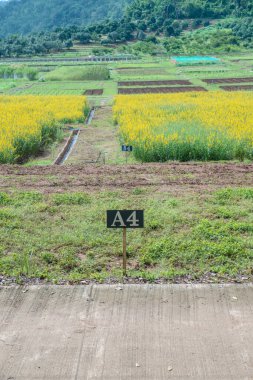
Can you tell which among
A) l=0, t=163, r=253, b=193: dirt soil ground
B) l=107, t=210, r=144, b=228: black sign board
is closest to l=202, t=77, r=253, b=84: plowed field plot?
l=0, t=163, r=253, b=193: dirt soil ground

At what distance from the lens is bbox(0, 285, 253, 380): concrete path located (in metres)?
5.54

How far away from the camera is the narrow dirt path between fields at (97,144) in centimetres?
1852

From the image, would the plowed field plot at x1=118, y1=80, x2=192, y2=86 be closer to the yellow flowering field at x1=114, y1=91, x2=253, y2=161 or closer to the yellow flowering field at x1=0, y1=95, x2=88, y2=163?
the yellow flowering field at x1=0, y1=95, x2=88, y2=163

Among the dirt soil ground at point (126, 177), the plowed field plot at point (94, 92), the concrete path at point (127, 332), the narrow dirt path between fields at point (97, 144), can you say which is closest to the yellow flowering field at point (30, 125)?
the narrow dirt path between fields at point (97, 144)

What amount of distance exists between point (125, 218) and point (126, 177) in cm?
592

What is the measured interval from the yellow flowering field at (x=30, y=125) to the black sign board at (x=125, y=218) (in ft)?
34.3

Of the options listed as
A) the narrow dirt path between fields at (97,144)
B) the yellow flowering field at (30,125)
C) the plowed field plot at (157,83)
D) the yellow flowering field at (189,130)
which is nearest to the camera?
the yellow flowering field at (189,130)

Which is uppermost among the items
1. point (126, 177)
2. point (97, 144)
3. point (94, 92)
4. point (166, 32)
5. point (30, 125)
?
point (126, 177)

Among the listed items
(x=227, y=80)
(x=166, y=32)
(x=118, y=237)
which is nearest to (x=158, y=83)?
(x=227, y=80)

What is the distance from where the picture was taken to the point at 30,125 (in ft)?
71.6

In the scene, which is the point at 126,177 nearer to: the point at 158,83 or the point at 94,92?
the point at 94,92

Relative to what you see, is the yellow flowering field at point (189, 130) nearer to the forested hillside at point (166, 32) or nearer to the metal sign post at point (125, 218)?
the metal sign post at point (125, 218)

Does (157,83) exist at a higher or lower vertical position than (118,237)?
lower

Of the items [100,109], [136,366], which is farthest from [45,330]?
[100,109]
